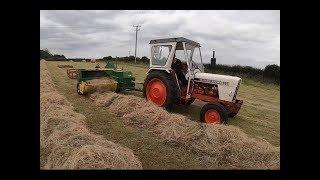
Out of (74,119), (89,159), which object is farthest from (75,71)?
(89,159)

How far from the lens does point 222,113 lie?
345 inches

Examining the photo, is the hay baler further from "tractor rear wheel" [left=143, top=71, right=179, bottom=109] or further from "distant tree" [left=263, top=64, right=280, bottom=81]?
"distant tree" [left=263, top=64, right=280, bottom=81]

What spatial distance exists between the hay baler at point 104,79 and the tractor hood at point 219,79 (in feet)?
12.5

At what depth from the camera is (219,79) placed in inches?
381

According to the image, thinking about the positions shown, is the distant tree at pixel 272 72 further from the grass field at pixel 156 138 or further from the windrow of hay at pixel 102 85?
the windrow of hay at pixel 102 85

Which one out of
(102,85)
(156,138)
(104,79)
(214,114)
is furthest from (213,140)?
(104,79)

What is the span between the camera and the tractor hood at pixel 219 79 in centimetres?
947

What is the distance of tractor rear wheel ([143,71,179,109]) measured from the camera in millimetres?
10008

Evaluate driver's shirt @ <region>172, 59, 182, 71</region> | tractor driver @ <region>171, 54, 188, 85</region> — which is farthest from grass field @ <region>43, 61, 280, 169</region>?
driver's shirt @ <region>172, 59, 182, 71</region>

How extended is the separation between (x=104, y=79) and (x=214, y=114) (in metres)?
5.76

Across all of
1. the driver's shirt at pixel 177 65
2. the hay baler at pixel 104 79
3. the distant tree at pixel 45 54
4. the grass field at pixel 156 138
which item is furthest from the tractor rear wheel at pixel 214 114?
the distant tree at pixel 45 54

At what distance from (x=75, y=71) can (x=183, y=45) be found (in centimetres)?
1086

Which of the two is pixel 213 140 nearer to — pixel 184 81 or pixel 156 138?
pixel 156 138
